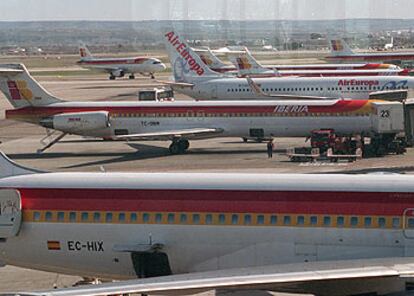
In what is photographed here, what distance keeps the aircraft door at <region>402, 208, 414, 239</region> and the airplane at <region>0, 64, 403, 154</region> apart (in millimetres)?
29592

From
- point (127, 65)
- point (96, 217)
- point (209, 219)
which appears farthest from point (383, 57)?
point (96, 217)

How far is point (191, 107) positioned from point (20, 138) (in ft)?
49.9

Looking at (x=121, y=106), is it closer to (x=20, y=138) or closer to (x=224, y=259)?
(x=20, y=138)

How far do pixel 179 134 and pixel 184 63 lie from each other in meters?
27.6

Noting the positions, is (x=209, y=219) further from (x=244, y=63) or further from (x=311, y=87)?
(x=244, y=63)

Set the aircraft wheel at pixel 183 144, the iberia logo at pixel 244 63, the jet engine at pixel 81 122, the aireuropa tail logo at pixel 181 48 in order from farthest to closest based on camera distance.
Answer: the iberia logo at pixel 244 63
the aireuropa tail logo at pixel 181 48
the aircraft wheel at pixel 183 144
the jet engine at pixel 81 122

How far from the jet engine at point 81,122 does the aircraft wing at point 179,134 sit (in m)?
1.31

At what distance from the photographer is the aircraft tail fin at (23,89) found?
49000 mm

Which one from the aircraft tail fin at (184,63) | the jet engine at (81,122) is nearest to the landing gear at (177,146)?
the jet engine at (81,122)

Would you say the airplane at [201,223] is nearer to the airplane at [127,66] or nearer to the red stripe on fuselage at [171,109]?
the red stripe on fuselage at [171,109]

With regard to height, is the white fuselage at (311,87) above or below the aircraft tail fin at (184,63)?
below

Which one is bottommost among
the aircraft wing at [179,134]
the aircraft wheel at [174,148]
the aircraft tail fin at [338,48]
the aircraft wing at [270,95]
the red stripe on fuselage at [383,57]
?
the aircraft wheel at [174,148]

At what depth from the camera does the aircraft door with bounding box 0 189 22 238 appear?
2033cm

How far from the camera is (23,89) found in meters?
49.0
